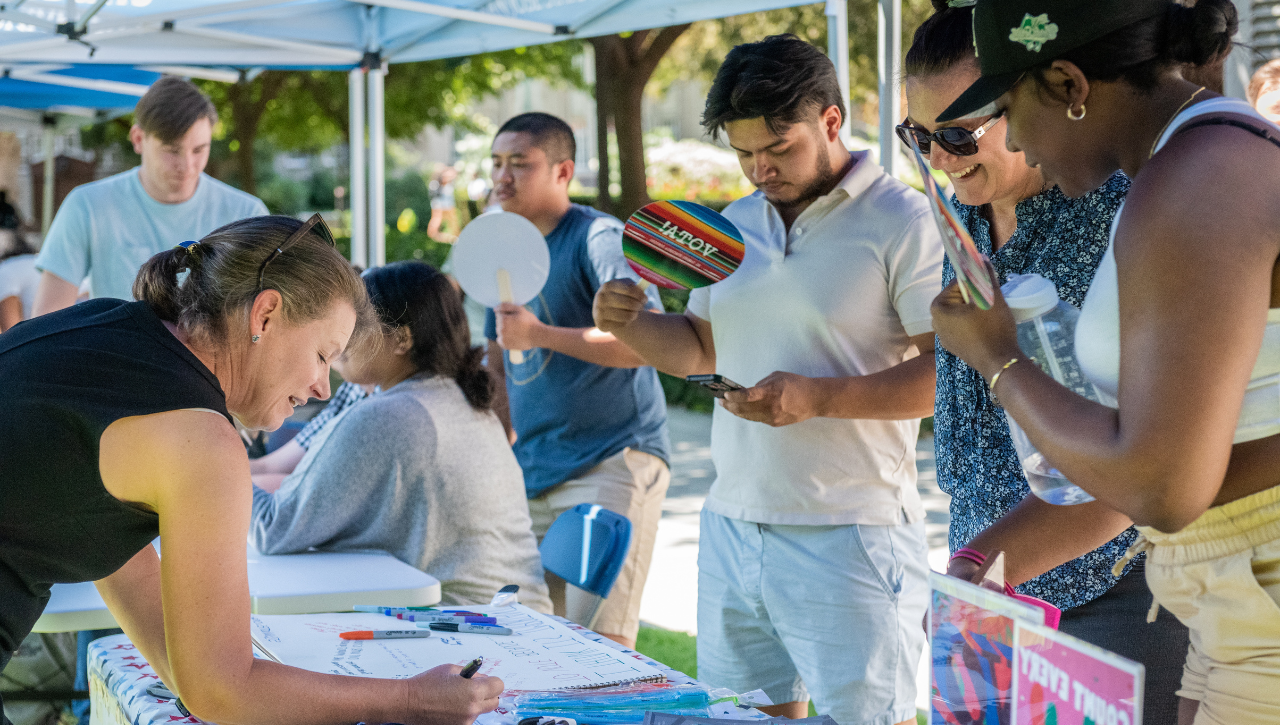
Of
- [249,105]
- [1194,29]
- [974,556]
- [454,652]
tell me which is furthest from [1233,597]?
[249,105]

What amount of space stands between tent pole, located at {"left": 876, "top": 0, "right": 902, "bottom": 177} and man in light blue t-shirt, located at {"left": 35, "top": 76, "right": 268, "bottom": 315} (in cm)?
242

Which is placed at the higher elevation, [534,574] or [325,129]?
[325,129]

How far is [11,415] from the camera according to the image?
142cm

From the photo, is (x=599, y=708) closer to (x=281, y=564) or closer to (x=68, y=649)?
(x=281, y=564)

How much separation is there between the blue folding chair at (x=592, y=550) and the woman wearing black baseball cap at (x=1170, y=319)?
1.59m

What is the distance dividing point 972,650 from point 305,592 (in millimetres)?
1504

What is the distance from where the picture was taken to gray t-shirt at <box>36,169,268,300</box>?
414cm

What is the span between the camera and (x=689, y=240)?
2.35 m

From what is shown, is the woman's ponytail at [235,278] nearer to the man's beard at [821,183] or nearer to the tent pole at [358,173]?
the man's beard at [821,183]

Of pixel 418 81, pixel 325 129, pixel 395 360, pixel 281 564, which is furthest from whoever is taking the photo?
pixel 325 129

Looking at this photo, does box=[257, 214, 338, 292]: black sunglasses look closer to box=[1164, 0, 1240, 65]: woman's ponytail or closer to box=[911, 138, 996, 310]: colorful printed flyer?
box=[911, 138, 996, 310]: colorful printed flyer

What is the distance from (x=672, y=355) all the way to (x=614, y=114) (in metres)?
8.17

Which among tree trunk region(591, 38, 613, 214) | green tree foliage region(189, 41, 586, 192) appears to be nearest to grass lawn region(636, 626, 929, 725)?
tree trunk region(591, 38, 613, 214)

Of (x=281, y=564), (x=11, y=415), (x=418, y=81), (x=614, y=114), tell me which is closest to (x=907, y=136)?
(x=11, y=415)
